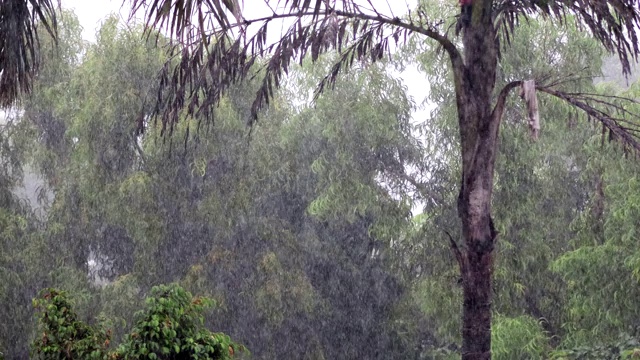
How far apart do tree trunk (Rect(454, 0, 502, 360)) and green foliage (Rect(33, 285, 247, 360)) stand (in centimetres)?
175

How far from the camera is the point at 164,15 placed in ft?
15.8

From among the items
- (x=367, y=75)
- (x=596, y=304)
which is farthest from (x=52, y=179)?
(x=596, y=304)

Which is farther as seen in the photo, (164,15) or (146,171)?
(146,171)

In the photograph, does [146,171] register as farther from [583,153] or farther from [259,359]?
[583,153]

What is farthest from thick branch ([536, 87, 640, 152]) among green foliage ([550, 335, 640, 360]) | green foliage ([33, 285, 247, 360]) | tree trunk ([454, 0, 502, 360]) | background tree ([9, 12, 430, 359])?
background tree ([9, 12, 430, 359])

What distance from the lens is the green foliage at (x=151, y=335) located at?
603cm

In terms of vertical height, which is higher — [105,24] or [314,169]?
[105,24]

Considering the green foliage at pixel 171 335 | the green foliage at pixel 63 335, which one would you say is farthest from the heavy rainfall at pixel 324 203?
the green foliage at pixel 171 335

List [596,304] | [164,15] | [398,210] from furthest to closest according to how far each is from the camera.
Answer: [398,210] < [596,304] < [164,15]

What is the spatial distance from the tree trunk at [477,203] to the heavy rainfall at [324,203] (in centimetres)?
610

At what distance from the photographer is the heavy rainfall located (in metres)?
13.8

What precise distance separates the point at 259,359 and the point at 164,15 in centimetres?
1134

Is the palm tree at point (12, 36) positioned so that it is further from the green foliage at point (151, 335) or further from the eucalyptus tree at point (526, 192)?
the eucalyptus tree at point (526, 192)

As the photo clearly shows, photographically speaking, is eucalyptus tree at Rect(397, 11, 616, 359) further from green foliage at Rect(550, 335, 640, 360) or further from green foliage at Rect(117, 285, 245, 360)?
green foliage at Rect(117, 285, 245, 360)
